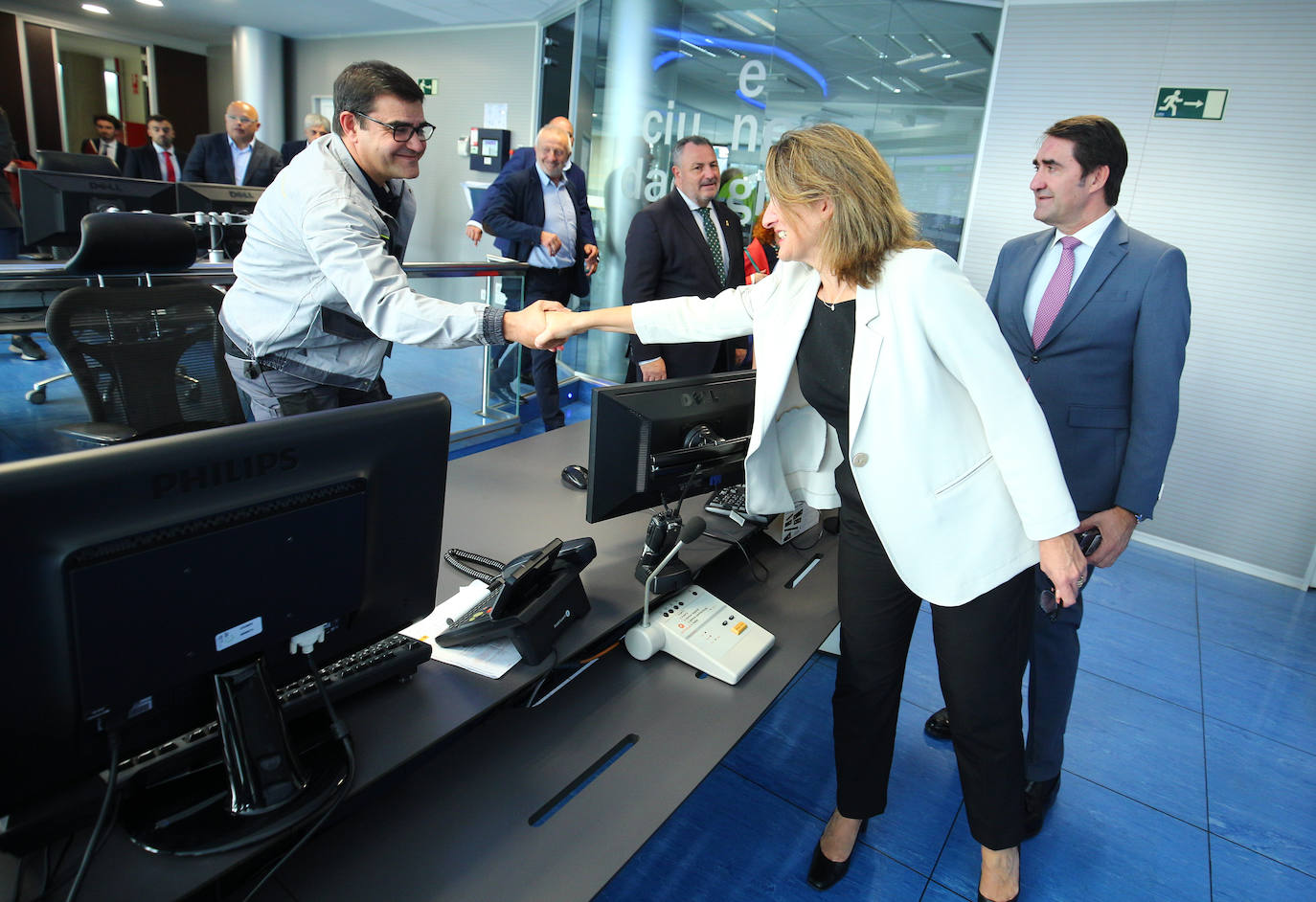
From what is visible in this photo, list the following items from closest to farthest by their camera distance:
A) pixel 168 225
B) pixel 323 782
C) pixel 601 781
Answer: pixel 323 782
pixel 601 781
pixel 168 225

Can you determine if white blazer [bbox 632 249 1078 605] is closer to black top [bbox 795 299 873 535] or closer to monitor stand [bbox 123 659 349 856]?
black top [bbox 795 299 873 535]

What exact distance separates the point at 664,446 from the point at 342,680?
2.72 ft

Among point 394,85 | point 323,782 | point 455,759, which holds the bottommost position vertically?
point 455,759

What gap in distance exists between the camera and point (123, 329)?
2150 millimetres

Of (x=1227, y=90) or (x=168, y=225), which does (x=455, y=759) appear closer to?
(x=168, y=225)

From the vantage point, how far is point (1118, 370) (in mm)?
1844

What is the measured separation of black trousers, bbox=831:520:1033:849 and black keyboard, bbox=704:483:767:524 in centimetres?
36

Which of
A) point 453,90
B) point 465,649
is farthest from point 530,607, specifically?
point 453,90

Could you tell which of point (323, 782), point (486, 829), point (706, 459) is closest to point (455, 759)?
point (486, 829)

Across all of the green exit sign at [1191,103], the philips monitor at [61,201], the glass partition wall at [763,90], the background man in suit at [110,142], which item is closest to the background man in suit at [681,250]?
the glass partition wall at [763,90]

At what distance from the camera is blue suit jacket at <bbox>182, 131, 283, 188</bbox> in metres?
6.11

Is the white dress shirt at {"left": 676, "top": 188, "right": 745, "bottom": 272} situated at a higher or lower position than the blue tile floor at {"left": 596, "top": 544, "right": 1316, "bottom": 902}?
higher

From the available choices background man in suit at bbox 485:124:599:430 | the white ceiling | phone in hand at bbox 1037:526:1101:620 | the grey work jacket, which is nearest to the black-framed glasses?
the grey work jacket

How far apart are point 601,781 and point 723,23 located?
5313 mm
